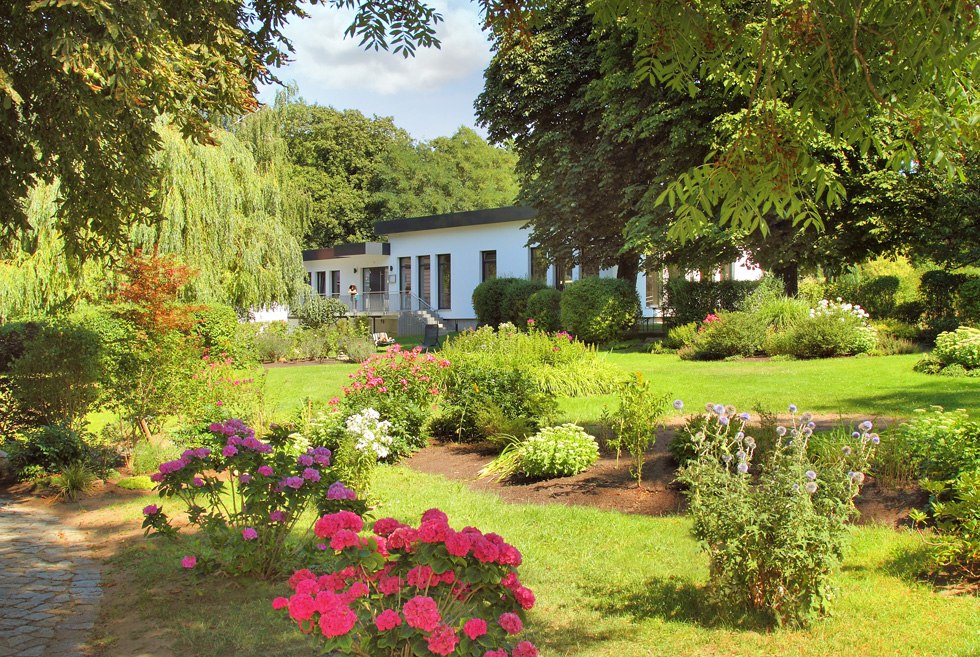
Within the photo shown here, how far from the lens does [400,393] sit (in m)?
9.17

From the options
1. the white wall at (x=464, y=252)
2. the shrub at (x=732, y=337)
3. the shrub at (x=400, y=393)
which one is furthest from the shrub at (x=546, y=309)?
the shrub at (x=400, y=393)

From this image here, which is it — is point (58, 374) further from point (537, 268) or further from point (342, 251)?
point (342, 251)

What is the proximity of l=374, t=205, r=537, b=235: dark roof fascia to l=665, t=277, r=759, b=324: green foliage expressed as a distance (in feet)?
29.1

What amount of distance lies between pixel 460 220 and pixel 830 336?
64.2ft

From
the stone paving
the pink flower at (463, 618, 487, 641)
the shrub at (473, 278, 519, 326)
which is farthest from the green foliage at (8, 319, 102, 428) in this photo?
the shrub at (473, 278, 519, 326)

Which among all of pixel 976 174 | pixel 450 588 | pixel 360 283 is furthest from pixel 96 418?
pixel 360 283

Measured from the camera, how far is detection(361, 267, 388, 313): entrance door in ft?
118

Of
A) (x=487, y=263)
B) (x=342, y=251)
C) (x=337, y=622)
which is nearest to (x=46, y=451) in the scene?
(x=337, y=622)

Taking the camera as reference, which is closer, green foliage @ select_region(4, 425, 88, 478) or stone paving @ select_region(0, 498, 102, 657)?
stone paving @ select_region(0, 498, 102, 657)

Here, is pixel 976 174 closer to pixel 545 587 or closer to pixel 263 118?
pixel 545 587

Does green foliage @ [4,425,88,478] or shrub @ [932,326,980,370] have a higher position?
shrub @ [932,326,980,370]

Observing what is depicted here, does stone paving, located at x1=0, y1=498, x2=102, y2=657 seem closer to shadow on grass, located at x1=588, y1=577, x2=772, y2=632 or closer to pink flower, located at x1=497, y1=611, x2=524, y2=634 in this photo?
pink flower, located at x1=497, y1=611, x2=524, y2=634

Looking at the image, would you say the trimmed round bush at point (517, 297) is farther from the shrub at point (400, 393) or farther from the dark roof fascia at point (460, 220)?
the shrub at point (400, 393)

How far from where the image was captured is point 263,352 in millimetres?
21125
